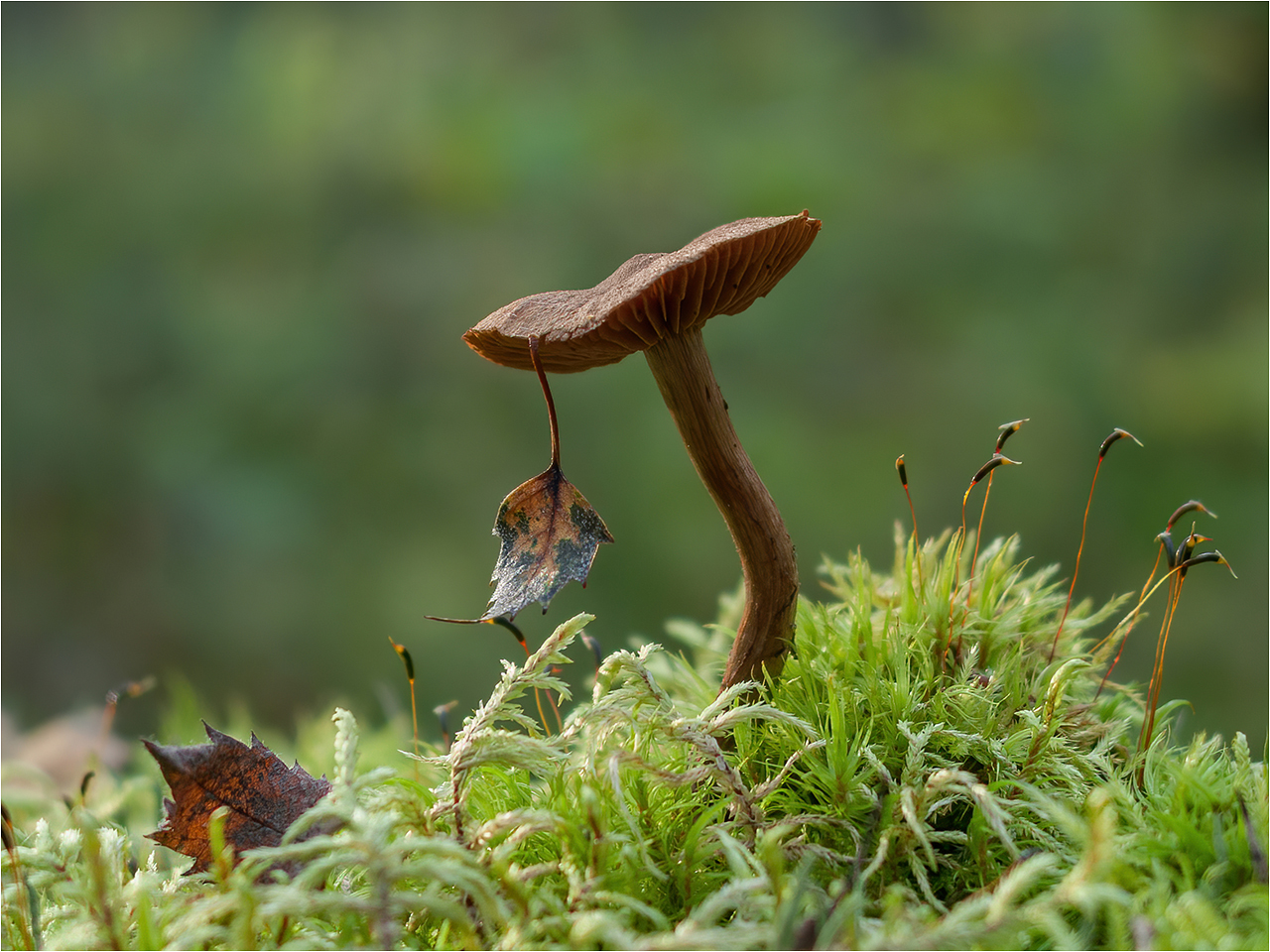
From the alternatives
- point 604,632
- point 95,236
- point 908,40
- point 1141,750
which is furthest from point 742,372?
point 95,236

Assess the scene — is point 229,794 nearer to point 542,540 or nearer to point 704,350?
point 542,540

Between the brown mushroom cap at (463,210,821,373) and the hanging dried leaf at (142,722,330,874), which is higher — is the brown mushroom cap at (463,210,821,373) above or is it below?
above

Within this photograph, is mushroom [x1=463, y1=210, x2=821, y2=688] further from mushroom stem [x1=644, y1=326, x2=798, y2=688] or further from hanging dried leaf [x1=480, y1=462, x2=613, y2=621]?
hanging dried leaf [x1=480, y1=462, x2=613, y2=621]

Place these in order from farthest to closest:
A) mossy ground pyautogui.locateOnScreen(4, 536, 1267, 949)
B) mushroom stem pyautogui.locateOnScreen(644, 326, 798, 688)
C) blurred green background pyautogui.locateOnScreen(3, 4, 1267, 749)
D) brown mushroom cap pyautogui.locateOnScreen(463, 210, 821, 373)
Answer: blurred green background pyautogui.locateOnScreen(3, 4, 1267, 749) → mushroom stem pyautogui.locateOnScreen(644, 326, 798, 688) → brown mushroom cap pyautogui.locateOnScreen(463, 210, 821, 373) → mossy ground pyautogui.locateOnScreen(4, 536, 1267, 949)

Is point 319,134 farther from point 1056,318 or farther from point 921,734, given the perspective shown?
point 921,734

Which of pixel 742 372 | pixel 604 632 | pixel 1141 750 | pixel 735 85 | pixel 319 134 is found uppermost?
pixel 735 85

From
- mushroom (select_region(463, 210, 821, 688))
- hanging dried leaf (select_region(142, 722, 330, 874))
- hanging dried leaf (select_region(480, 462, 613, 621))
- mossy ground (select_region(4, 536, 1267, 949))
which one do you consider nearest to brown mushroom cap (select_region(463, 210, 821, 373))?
mushroom (select_region(463, 210, 821, 688))

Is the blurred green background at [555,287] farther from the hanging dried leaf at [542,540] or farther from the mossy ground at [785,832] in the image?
the hanging dried leaf at [542,540]

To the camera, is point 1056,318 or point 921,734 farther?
point 1056,318

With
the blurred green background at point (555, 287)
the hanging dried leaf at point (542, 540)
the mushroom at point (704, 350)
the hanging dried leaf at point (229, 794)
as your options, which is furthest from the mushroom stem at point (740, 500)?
the blurred green background at point (555, 287)
